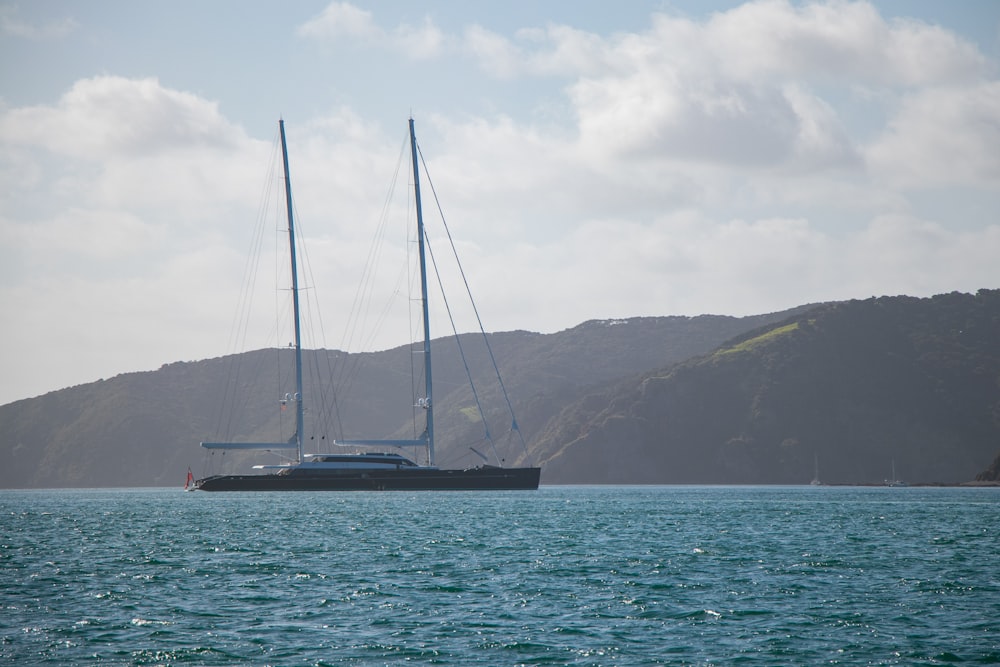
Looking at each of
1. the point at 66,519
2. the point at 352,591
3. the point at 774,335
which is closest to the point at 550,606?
the point at 352,591

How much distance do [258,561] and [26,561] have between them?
7.58 m

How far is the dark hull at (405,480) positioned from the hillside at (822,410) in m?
75.2

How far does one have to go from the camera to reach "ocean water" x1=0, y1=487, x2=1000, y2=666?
20.8 meters

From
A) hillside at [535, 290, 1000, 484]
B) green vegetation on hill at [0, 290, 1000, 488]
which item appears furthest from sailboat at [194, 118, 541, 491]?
hillside at [535, 290, 1000, 484]

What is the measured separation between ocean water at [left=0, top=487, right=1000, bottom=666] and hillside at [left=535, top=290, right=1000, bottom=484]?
118 meters

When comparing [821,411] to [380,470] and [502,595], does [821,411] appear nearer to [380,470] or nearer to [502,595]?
[380,470]

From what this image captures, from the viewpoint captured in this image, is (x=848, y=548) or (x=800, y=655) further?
(x=848, y=548)

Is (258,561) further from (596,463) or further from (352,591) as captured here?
(596,463)

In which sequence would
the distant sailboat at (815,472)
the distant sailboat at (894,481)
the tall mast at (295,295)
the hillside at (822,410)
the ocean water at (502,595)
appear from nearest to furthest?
the ocean water at (502,595), the tall mast at (295,295), the distant sailboat at (894,481), the distant sailboat at (815,472), the hillside at (822,410)

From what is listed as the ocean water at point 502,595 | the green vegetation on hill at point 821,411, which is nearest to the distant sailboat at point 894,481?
the green vegetation on hill at point 821,411

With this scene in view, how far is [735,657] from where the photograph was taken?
2028 cm

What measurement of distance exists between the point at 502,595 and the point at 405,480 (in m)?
70.5

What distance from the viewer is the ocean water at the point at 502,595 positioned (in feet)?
68.4

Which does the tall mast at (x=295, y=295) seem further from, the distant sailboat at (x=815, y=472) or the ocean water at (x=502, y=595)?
the distant sailboat at (x=815, y=472)
